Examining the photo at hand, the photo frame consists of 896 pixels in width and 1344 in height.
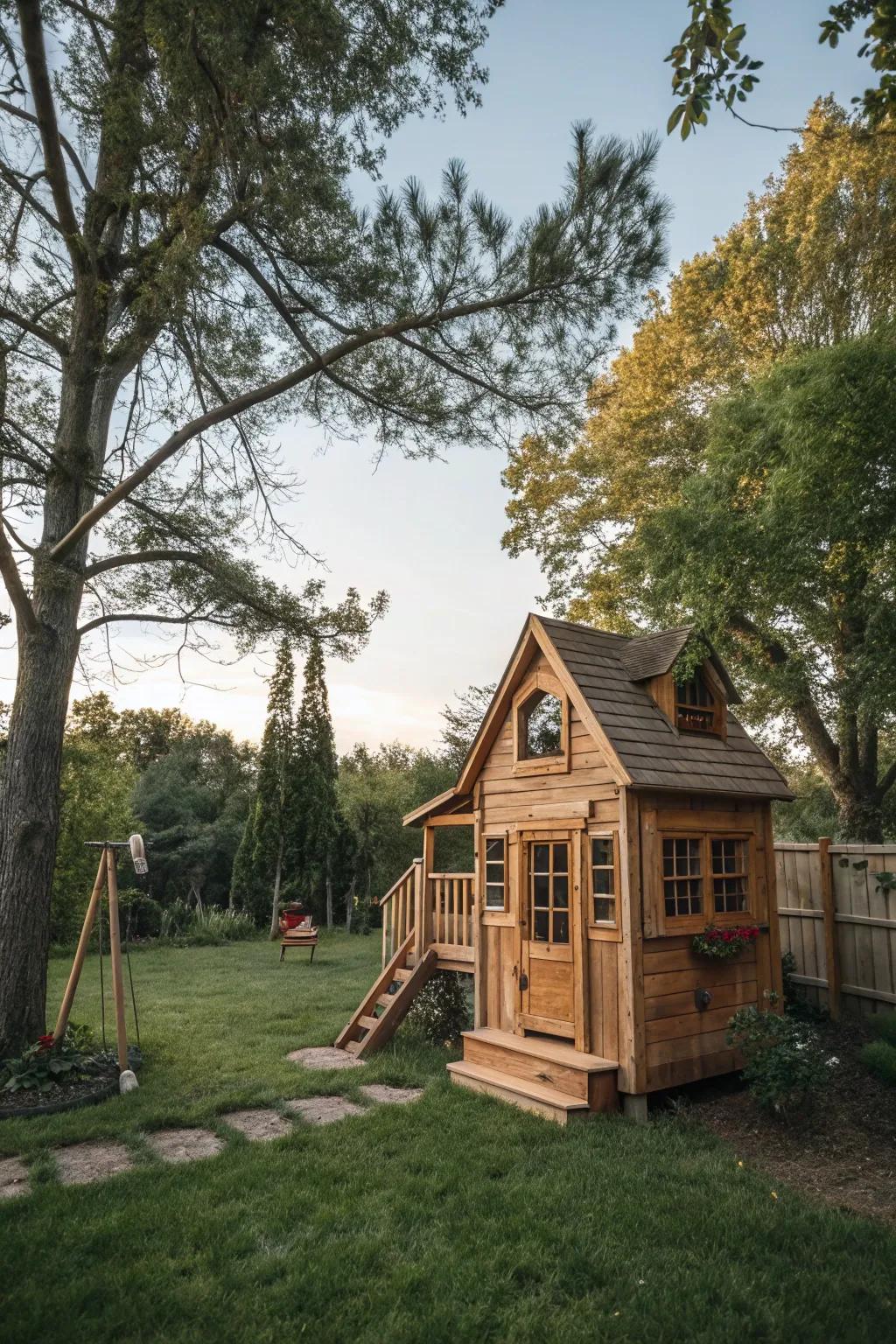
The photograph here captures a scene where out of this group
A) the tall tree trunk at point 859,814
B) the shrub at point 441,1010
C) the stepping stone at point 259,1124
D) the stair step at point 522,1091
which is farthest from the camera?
the tall tree trunk at point 859,814

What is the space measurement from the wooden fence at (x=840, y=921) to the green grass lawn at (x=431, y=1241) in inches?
130

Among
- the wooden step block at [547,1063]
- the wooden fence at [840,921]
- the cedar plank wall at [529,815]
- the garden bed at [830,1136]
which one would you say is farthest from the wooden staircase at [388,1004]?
the wooden fence at [840,921]

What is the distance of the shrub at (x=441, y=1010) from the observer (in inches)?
350

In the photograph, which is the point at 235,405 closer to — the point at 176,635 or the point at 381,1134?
the point at 176,635

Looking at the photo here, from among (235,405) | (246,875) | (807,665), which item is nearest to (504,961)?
(235,405)

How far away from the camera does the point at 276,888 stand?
20.0m

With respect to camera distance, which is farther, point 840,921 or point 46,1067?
point 840,921

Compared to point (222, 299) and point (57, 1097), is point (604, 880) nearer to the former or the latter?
point (57, 1097)

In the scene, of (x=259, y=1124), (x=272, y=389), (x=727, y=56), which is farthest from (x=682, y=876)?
(x=272, y=389)

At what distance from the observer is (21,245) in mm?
7781

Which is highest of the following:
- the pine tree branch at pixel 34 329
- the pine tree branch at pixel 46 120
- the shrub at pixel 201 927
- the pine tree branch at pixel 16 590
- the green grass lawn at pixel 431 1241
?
the pine tree branch at pixel 46 120

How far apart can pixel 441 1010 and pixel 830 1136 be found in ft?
14.6

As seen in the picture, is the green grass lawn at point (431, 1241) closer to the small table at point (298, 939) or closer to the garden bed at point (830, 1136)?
the garden bed at point (830, 1136)

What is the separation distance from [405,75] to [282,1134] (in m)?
8.99
